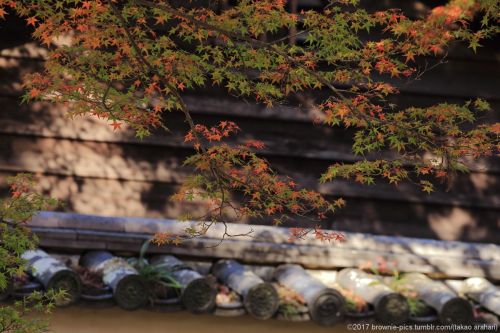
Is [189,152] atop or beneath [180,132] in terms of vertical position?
beneath

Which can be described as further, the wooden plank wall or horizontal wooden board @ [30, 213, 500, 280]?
the wooden plank wall

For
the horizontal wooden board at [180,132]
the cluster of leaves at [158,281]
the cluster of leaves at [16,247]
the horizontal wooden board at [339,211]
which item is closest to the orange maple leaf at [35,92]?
the cluster of leaves at [16,247]

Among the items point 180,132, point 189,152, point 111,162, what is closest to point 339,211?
point 189,152

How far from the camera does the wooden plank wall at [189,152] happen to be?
7.08 metres

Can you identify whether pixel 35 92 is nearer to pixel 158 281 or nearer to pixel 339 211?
pixel 158 281

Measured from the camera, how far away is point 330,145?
729 centimetres

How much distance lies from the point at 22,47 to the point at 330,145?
8.67ft

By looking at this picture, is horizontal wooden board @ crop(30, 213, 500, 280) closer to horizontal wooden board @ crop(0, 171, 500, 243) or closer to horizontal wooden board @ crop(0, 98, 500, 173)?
horizontal wooden board @ crop(0, 171, 500, 243)

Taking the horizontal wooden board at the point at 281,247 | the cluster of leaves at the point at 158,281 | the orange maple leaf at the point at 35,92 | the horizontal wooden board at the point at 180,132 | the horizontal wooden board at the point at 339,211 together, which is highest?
the horizontal wooden board at the point at 180,132

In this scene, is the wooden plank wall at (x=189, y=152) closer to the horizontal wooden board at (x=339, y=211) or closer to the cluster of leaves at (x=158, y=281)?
the horizontal wooden board at (x=339, y=211)

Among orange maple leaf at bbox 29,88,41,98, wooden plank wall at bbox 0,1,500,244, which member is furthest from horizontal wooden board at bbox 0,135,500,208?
orange maple leaf at bbox 29,88,41,98

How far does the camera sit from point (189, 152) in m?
7.20

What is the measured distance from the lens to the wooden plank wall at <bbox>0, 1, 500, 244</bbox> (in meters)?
7.08

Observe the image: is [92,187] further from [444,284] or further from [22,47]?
[444,284]
